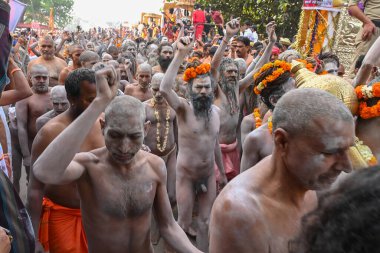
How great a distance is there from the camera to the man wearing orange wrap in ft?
12.2

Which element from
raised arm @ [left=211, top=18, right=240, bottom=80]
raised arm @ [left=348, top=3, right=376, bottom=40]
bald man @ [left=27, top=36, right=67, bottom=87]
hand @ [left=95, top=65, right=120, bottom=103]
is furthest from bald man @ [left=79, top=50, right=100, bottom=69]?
hand @ [left=95, top=65, right=120, bottom=103]

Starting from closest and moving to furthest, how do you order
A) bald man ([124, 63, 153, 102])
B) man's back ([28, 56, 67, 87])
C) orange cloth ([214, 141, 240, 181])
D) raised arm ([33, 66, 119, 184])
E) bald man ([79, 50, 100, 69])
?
raised arm ([33, 66, 119, 184]) → orange cloth ([214, 141, 240, 181]) → bald man ([79, 50, 100, 69]) → bald man ([124, 63, 153, 102]) → man's back ([28, 56, 67, 87])

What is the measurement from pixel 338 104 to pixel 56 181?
1.59 m

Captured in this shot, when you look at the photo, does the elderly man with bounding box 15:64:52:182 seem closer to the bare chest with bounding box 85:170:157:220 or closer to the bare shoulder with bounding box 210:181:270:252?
the bare chest with bounding box 85:170:157:220

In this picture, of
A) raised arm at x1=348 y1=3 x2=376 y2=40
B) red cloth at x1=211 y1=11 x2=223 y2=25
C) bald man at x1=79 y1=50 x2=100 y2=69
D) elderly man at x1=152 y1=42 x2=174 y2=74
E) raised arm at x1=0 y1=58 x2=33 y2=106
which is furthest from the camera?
red cloth at x1=211 y1=11 x2=223 y2=25

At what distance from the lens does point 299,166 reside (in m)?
2.16

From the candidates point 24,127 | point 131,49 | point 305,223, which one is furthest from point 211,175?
point 131,49

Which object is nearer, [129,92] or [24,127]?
[24,127]

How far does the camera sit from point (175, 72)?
4816 millimetres

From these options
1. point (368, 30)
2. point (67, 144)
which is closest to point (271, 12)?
point (368, 30)

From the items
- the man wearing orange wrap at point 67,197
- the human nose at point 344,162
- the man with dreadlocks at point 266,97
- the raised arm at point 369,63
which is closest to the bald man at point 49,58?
the man wearing orange wrap at point 67,197

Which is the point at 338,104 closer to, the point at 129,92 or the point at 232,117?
the point at 232,117

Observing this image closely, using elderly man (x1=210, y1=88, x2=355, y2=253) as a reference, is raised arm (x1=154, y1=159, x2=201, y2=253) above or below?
below

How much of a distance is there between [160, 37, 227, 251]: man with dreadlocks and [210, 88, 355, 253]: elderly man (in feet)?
10.4
